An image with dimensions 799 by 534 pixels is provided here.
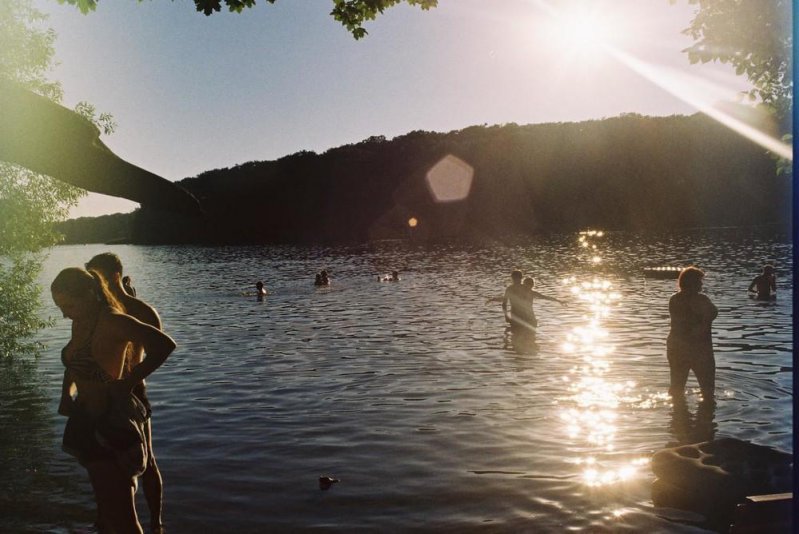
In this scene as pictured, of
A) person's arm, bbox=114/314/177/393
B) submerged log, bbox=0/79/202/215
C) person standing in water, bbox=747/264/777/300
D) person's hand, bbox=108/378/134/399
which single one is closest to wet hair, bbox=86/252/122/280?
person's arm, bbox=114/314/177/393

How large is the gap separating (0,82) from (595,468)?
891 cm

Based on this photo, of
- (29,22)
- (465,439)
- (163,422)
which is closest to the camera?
(465,439)

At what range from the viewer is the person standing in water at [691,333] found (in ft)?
36.8

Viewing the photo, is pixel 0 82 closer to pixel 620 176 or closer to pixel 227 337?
pixel 227 337

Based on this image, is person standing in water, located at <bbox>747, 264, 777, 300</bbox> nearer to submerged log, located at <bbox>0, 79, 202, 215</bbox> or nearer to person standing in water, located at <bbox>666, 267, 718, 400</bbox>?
person standing in water, located at <bbox>666, 267, 718, 400</bbox>

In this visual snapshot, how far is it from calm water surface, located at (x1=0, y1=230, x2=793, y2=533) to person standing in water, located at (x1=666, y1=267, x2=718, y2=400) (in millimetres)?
784

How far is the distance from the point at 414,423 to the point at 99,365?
8418mm

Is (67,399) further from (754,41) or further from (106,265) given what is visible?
(754,41)

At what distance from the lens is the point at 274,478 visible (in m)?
10.0

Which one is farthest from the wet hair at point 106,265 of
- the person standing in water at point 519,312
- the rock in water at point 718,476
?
the person standing in water at point 519,312

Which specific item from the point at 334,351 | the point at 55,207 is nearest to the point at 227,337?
the point at 334,351

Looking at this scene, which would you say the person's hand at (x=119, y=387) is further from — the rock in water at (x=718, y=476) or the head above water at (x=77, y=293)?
the rock in water at (x=718, y=476)

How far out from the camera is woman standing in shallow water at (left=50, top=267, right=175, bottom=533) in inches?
201

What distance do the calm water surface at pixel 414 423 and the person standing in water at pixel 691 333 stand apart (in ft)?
2.57
